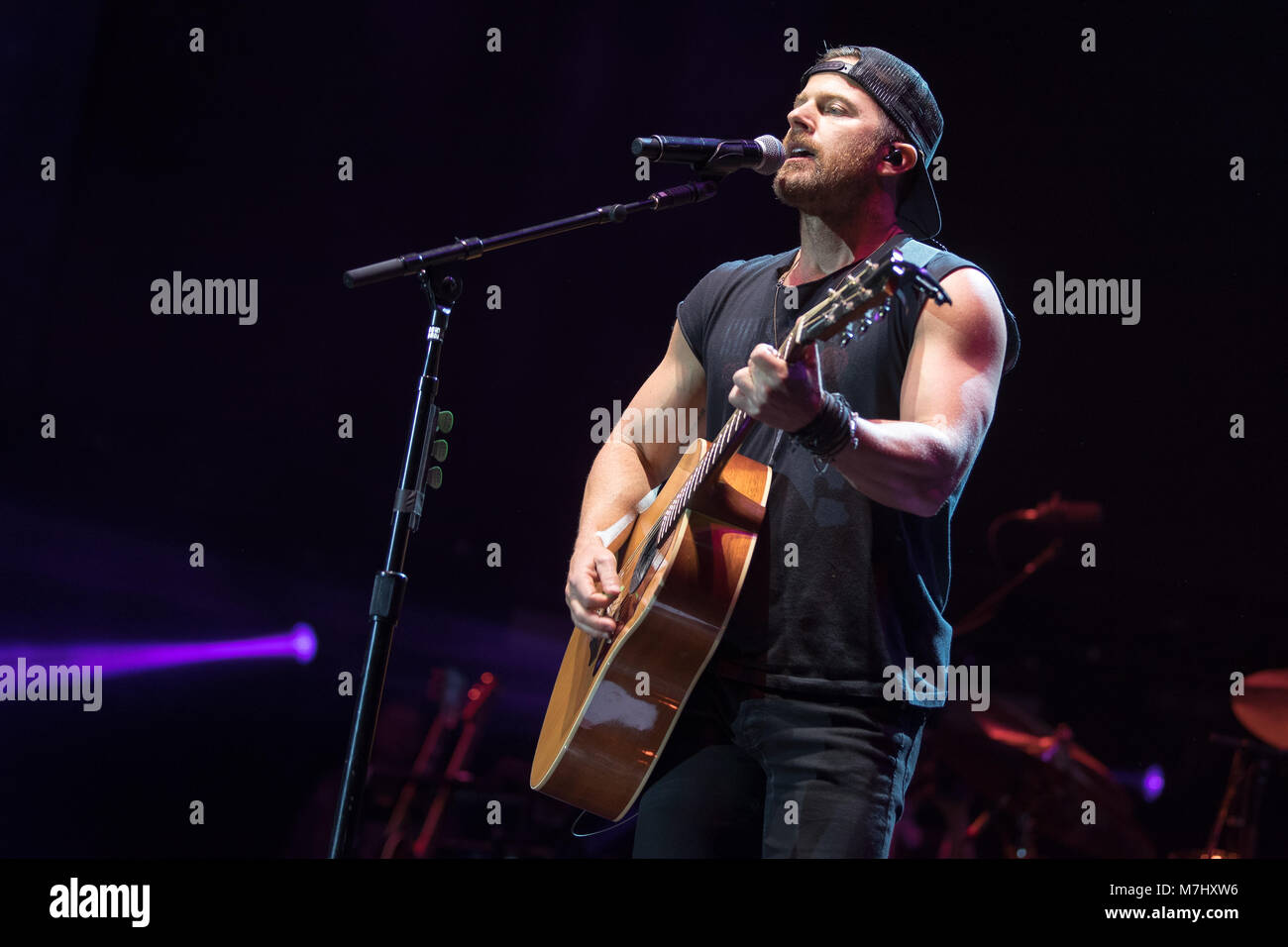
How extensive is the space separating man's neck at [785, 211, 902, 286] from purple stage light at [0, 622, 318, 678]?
304cm

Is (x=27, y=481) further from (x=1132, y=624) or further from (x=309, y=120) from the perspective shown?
(x=1132, y=624)

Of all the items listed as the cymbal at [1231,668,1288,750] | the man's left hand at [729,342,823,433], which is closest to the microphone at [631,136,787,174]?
the man's left hand at [729,342,823,433]

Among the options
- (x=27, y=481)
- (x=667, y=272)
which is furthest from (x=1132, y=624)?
(x=27, y=481)

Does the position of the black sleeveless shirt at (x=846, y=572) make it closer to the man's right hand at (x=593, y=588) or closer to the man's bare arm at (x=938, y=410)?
the man's bare arm at (x=938, y=410)

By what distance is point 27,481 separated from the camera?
14.9 ft

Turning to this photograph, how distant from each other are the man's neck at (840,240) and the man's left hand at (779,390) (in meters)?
0.65

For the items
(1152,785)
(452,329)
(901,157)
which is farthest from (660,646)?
(1152,785)

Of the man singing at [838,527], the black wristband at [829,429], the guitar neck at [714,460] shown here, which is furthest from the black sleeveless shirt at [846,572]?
the black wristband at [829,429]

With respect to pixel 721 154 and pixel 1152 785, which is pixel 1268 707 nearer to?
pixel 1152 785

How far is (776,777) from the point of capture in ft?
7.33

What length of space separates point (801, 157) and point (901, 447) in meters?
0.87

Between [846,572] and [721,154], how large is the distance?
38.5 inches

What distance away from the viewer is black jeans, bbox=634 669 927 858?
2152mm
